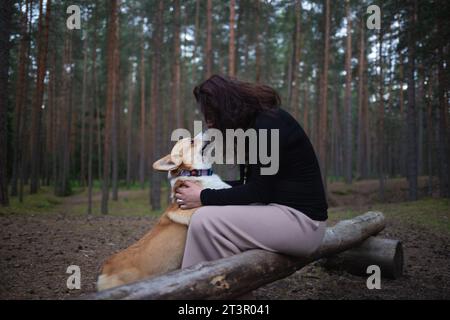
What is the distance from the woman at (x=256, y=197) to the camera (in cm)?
271

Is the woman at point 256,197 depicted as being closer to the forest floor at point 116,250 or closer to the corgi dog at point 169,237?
the corgi dog at point 169,237

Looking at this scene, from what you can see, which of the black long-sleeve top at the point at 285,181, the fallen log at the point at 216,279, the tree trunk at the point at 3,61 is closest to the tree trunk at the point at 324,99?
the tree trunk at the point at 3,61

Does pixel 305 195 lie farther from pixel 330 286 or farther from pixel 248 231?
pixel 330 286

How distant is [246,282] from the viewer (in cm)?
263

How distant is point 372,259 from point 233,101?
10.8 ft

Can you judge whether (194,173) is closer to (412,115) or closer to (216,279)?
(216,279)

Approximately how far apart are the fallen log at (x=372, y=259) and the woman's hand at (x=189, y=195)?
2954mm

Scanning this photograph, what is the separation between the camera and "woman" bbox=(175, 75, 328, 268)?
107 inches

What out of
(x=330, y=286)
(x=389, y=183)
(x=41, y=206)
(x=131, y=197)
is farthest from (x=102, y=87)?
(x=330, y=286)

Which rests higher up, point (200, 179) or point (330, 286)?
point (200, 179)

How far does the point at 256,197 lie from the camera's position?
277 centimetres

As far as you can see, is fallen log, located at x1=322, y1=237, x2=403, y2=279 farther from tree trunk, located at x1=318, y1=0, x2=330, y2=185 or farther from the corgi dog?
tree trunk, located at x1=318, y1=0, x2=330, y2=185

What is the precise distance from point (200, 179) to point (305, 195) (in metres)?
0.89

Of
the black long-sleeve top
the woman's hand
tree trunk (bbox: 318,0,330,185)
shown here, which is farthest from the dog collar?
tree trunk (bbox: 318,0,330,185)
